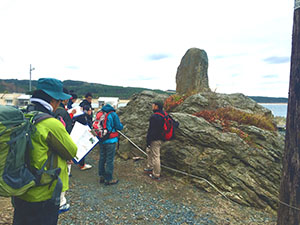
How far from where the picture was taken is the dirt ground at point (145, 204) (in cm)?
475

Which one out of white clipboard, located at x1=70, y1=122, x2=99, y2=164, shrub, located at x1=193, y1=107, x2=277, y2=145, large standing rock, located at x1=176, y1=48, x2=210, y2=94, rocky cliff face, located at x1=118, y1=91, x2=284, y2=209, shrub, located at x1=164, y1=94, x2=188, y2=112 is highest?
large standing rock, located at x1=176, y1=48, x2=210, y2=94

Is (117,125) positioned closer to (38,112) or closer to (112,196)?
(112,196)

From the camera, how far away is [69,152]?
102 inches

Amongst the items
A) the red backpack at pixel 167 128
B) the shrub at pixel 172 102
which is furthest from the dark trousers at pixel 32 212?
Answer: the shrub at pixel 172 102

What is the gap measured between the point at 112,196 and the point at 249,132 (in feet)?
18.8

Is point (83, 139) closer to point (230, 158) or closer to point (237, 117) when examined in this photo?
point (230, 158)

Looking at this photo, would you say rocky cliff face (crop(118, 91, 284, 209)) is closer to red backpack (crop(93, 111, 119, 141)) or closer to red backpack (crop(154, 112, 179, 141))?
red backpack (crop(154, 112, 179, 141))

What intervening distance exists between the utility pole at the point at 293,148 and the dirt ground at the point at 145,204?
1.73 metres

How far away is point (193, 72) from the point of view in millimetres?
13359

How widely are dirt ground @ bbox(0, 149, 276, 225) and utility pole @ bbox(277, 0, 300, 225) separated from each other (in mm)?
1730

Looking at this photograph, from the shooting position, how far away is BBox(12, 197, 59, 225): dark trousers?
95.8 inches

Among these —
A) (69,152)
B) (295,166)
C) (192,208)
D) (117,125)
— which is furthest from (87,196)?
(295,166)

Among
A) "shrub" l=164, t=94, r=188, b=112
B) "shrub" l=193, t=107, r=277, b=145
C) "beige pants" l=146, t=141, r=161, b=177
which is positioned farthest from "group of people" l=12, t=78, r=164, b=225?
"shrub" l=164, t=94, r=188, b=112

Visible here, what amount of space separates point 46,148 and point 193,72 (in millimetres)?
12075
